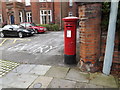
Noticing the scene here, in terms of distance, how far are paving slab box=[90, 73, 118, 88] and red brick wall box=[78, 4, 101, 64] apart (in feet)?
1.44

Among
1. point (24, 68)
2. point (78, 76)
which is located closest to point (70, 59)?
point (78, 76)

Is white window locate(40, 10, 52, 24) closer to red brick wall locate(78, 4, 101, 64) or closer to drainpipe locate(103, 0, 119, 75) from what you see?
red brick wall locate(78, 4, 101, 64)

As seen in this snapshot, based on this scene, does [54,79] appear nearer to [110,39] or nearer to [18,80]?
[18,80]

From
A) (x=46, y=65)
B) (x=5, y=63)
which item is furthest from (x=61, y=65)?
(x=5, y=63)

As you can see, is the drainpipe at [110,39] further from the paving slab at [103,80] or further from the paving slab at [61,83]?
the paving slab at [61,83]

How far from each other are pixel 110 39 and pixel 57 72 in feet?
6.41

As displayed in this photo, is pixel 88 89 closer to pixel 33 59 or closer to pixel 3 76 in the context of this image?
pixel 3 76

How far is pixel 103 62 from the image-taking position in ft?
12.0

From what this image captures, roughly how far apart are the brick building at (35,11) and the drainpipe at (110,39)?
15.1 metres

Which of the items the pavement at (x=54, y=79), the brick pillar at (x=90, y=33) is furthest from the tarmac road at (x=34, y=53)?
the brick pillar at (x=90, y=33)

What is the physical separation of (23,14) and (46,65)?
1784cm

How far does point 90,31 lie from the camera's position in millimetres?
3428

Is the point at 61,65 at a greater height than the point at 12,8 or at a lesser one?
lesser

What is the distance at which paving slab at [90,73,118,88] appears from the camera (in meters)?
3.04
